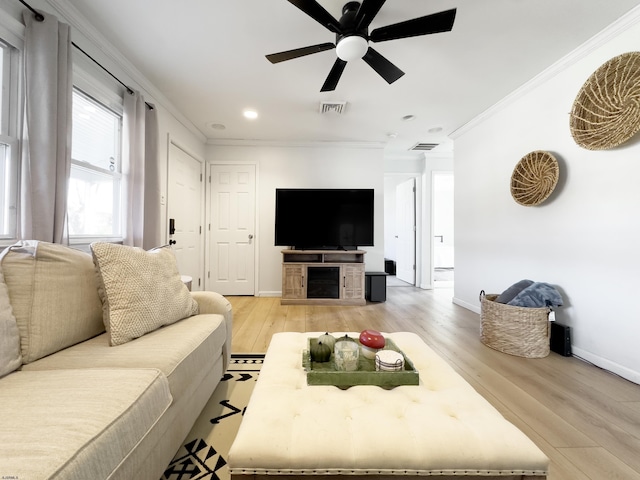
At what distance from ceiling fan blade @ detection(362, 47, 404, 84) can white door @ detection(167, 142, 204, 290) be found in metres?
2.42

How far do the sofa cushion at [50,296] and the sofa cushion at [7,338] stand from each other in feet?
0.09

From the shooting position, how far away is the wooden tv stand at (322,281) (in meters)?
3.56

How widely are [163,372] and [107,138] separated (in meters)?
2.25

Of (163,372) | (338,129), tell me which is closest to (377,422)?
(163,372)

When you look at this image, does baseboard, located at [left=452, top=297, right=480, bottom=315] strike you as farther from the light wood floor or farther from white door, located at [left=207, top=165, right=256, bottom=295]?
white door, located at [left=207, top=165, right=256, bottom=295]

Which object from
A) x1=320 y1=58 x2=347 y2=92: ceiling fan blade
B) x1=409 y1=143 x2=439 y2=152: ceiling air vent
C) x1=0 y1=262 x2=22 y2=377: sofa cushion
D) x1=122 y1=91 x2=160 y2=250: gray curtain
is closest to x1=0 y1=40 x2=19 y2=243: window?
x1=122 y1=91 x2=160 y2=250: gray curtain

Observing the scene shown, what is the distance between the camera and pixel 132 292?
1158 mm

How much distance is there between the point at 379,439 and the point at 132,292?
1.15m

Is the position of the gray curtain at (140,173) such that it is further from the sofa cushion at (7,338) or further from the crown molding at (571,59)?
the crown molding at (571,59)

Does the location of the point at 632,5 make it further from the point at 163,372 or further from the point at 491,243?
the point at 163,372

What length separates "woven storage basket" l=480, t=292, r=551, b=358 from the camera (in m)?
1.99

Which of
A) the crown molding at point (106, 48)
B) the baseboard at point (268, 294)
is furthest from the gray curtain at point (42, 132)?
the baseboard at point (268, 294)

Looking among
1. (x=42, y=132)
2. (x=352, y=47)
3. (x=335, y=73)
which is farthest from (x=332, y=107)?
(x=42, y=132)

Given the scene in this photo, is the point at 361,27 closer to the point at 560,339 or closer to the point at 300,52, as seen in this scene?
the point at 300,52
